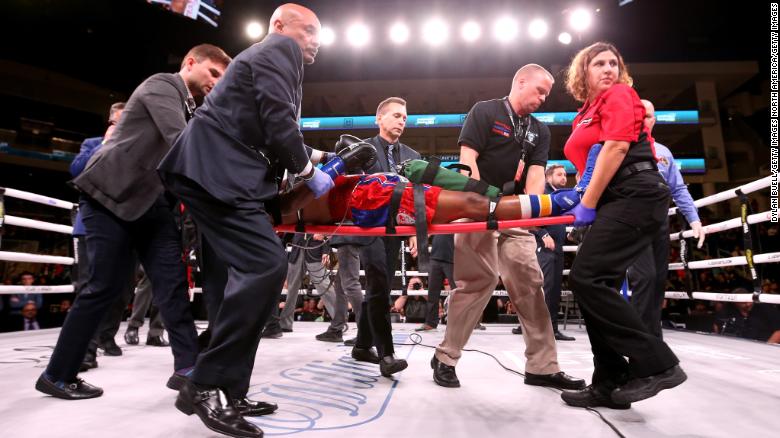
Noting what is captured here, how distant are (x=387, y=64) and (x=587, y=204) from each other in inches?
362

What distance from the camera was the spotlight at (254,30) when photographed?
7973mm

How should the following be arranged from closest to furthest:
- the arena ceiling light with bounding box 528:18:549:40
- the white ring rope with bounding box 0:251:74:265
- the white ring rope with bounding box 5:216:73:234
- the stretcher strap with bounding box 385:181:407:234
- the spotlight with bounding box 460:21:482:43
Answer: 1. the stretcher strap with bounding box 385:181:407:234
2. the white ring rope with bounding box 0:251:74:265
3. the white ring rope with bounding box 5:216:73:234
4. the arena ceiling light with bounding box 528:18:549:40
5. the spotlight with bounding box 460:21:482:43

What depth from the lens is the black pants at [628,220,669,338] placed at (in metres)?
2.88

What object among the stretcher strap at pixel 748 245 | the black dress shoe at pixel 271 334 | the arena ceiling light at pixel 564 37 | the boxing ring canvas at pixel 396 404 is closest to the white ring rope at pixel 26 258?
the boxing ring canvas at pixel 396 404

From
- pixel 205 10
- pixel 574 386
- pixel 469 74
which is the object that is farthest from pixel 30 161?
pixel 574 386

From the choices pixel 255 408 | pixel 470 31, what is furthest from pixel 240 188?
pixel 470 31

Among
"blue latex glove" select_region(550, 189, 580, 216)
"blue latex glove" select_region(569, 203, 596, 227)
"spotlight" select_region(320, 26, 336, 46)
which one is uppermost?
"spotlight" select_region(320, 26, 336, 46)

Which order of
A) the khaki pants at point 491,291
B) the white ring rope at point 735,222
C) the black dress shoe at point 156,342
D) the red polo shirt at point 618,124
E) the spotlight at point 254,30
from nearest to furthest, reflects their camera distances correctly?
the red polo shirt at point 618,124 → the khaki pants at point 491,291 → the white ring rope at point 735,222 → the black dress shoe at point 156,342 → the spotlight at point 254,30

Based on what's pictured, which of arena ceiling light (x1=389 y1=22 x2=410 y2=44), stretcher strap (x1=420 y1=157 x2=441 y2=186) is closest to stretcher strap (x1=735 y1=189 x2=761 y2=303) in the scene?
stretcher strap (x1=420 y1=157 x2=441 y2=186)

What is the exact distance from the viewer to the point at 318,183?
155cm

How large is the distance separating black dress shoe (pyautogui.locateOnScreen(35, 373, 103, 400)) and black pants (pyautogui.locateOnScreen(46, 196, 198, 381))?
0.03 metres

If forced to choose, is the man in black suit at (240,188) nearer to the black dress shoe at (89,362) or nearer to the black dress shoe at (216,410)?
the black dress shoe at (216,410)

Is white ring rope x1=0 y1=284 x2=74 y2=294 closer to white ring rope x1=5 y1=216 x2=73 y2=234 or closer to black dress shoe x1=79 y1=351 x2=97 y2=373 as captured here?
white ring rope x1=5 y1=216 x2=73 y2=234

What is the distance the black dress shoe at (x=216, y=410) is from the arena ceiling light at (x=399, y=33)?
311 inches
